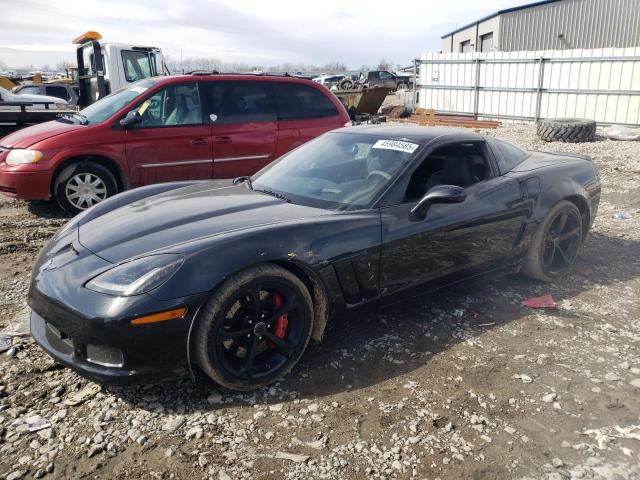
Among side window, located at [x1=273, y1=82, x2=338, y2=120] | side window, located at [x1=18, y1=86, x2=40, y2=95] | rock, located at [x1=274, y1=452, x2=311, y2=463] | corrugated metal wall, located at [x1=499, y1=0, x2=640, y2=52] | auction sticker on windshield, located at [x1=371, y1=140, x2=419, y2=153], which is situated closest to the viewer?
rock, located at [x1=274, y1=452, x2=311, y2=463]

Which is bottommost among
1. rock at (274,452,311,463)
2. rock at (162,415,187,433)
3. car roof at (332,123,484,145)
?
rock at (274,452,311,463)

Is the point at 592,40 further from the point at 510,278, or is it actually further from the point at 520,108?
the point at 510,278

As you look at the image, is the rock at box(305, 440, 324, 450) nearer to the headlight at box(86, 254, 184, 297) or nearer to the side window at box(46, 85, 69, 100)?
the headlight at box(86, 254, 184, 297)

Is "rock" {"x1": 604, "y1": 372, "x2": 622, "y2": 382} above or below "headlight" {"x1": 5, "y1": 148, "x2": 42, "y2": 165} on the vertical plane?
below

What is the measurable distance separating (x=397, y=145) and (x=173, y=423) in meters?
2.33

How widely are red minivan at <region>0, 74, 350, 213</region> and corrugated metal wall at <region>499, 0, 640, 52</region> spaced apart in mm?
23829

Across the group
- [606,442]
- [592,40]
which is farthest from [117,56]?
[592,40]

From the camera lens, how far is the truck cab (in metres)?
12.1

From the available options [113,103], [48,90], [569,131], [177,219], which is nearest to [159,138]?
[113,103]

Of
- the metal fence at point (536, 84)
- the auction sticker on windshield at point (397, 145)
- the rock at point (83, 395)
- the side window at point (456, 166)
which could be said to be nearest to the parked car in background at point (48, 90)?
the metal fence at point (536, 84)

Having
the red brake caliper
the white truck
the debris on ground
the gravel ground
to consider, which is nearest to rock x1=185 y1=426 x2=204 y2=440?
the gravel ground

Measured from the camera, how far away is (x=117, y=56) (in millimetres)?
12164

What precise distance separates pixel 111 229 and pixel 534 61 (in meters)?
15.6

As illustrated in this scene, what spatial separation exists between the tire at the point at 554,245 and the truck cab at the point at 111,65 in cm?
1059
